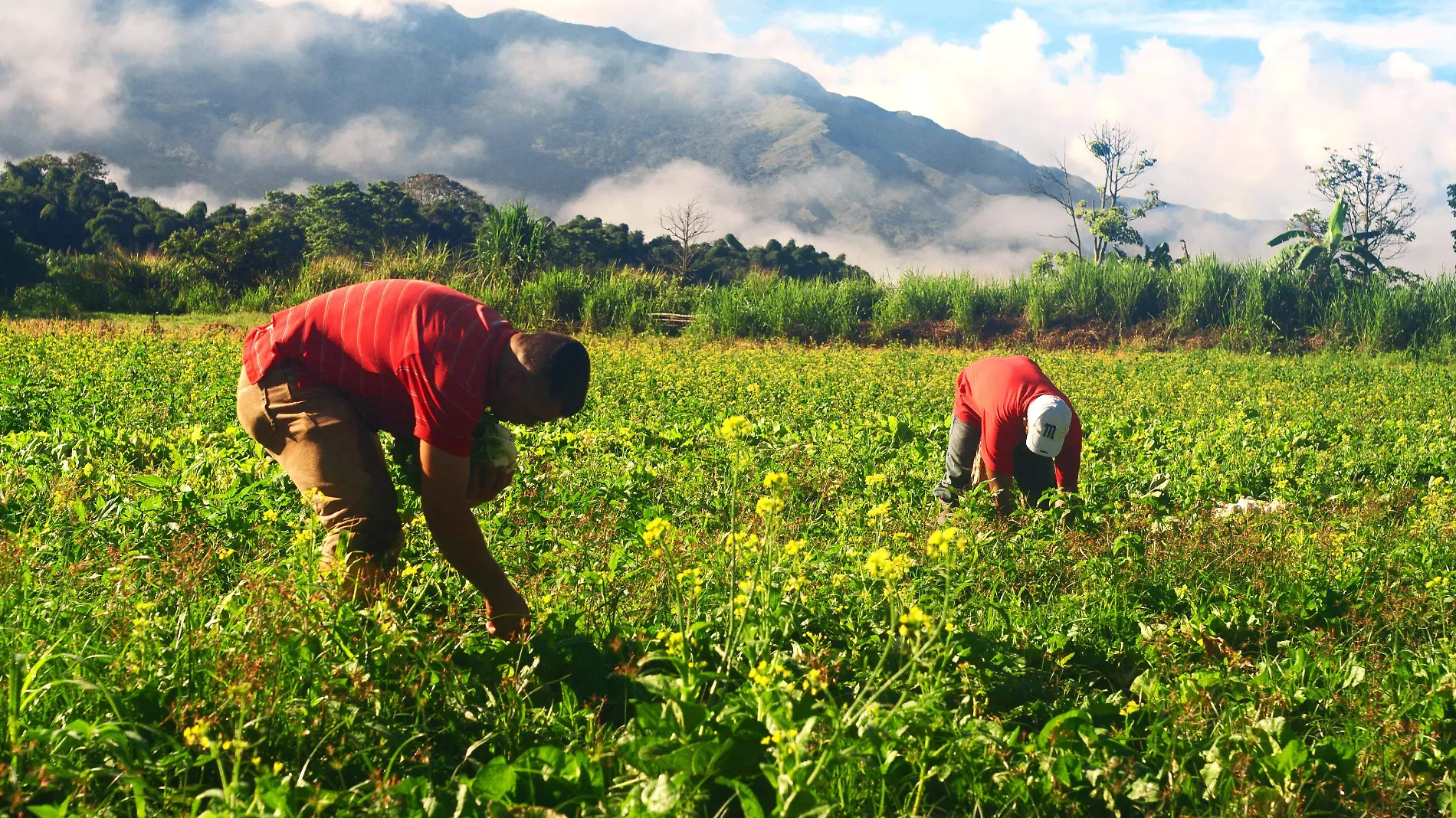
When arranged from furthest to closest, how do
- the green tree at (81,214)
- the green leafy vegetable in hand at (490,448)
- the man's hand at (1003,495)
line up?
the green tree at (81,214) < the man's hand at (1003,495) < the green leafy vegetable in hand at (490,448)

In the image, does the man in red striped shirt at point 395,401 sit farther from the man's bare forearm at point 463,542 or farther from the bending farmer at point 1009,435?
the bending farmer at point 1009,435

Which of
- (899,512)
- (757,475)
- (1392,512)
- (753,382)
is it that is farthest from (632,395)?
(1392,512)

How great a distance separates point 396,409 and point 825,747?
1870 mm

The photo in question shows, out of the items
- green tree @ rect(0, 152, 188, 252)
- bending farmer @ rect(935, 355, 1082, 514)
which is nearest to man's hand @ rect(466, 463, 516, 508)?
bending farmer @ rect(935, 355, 1082, 514)

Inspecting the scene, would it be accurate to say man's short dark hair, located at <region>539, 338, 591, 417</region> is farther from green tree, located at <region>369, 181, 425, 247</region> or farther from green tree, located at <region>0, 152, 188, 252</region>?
green tree, located at <region>369, 181, 425, 247</region>

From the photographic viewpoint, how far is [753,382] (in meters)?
10.7

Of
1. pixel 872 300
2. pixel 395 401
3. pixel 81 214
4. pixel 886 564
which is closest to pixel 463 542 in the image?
pixel 395 401

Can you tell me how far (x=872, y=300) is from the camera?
2266 centimetres

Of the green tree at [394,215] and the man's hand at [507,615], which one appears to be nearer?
the man's hand at [507,615]

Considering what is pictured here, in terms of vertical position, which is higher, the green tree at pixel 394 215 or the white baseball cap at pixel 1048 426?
the green tree at pixel 394 215

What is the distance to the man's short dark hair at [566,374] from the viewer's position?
2.97 m

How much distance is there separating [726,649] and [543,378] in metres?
0.90

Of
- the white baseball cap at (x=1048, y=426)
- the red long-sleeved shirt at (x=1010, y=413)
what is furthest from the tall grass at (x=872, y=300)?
the white baseball cap at (x=1048, y=426)

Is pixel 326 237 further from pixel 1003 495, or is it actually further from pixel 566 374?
pixel 566 374
